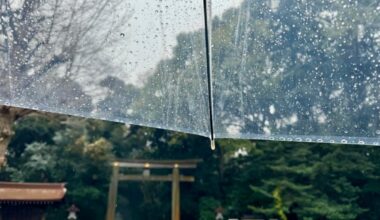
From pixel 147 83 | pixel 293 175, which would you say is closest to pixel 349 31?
pixel 147 83

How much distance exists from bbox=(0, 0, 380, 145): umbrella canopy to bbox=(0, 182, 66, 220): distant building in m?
5.94

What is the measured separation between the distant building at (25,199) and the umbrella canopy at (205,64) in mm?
5941

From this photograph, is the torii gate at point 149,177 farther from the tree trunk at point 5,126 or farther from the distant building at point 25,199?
the tree trunk at point 5,126

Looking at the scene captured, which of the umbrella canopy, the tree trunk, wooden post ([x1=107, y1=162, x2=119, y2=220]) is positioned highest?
the tree trunk

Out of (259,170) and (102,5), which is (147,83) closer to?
(102,5)

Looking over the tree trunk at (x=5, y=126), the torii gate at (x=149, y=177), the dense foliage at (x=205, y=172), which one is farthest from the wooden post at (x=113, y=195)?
the tree trunk at (x=5, y=126)

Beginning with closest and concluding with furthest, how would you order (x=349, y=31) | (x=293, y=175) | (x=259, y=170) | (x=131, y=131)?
(x=349, y=31) < (x=293, y=175) < (x=259, y=170) < (x=131, y=131)

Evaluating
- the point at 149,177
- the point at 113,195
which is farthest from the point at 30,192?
the point at 149,177

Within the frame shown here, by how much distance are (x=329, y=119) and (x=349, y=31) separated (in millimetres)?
156

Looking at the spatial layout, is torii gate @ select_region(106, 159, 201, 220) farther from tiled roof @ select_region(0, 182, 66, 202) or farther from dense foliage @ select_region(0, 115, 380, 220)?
tiled roof @ select_region(0, 182, 66, 202)

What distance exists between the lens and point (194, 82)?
76 centimetres

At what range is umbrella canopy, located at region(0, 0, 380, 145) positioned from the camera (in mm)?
672

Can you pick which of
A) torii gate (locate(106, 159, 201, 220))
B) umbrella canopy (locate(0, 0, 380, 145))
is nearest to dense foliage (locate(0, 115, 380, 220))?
torii gate (locate(106, 159, 201, 220))

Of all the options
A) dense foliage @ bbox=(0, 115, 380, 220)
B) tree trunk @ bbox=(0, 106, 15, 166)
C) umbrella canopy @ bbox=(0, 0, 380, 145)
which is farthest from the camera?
dense foliage @ bbox=(0, 115, 380, 220)
